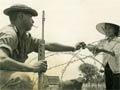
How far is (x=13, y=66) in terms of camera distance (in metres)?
3.81

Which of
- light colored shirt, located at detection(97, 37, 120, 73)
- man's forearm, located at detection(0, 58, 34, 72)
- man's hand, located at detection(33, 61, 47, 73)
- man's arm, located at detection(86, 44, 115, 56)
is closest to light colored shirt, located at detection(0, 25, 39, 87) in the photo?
man's forearm, located at detection(0, 58, 34, 72)

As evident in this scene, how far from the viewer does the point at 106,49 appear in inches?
188

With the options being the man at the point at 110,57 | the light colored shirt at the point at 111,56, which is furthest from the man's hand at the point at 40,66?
the light colored shirt at the point at 111,56

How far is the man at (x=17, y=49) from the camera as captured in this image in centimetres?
382

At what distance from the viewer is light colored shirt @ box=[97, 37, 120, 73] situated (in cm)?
474

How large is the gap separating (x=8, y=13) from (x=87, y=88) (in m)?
1.03

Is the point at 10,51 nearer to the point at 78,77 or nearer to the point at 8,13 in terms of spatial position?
the point at 8,13

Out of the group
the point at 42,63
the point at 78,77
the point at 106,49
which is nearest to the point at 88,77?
the point at 78,77

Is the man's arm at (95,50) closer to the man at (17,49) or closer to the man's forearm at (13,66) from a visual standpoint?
the man at (17,49)

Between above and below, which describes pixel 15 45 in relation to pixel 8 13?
below

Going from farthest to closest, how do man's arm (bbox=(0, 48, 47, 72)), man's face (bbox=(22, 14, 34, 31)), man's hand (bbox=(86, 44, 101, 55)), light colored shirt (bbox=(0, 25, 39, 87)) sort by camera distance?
man's hand (bbox=(86, 44, 101, 55)) → man's face (bbox=(22, 14, 34, 31)) → light colored shirt (bbox=(0, 25, 39, 87)) → man's arm (bbox=(0, 48, 47, 72))

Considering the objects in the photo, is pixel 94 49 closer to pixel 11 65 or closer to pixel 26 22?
pixel 26 22

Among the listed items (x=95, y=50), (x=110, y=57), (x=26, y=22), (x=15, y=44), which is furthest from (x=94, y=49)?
(x=15, y=44)

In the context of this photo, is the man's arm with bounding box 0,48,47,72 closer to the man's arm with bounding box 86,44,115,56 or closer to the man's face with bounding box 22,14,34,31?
the man's face with bounding box 22,14,34,31
